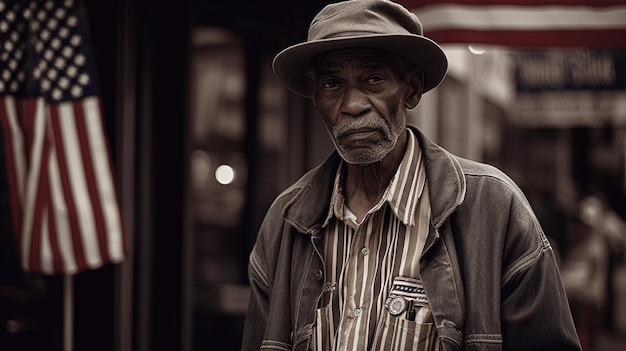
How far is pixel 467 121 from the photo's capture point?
10.6 metres

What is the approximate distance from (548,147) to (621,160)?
273 cm

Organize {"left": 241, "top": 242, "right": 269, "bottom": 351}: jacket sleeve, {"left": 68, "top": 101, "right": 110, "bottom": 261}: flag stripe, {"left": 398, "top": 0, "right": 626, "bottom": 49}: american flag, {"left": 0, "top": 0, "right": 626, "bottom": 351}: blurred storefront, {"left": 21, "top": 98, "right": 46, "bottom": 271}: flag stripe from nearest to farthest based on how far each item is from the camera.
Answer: {"left": 241, "top": 242, "right": 269, "bottom": 351}: jacket sleeve < {"left": 21, "top": 98, "right": 46, "bottom": 271}: flag stripe < {"left": 68, "top": 101, "right": 110, "bottom": 261}: flag stripe < {"left": 0, "top": 0, "right": 626, "bottom": 351}: blurred storefront < {"left": 398, "top": 0, "right": 626, "bottom": 49}: american flag

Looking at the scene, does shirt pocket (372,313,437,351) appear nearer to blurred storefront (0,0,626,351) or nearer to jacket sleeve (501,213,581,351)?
jacket sleeve (501,213,581,351)

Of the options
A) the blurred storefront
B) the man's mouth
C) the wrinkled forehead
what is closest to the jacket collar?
the man's mouth

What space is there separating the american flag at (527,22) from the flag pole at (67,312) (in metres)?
2.44

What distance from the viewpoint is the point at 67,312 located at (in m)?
4.59

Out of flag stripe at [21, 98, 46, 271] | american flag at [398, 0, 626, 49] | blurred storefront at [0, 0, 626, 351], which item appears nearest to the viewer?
flag stripe at [21, 98, 46, 271]

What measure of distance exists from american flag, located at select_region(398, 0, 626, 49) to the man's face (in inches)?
93.6

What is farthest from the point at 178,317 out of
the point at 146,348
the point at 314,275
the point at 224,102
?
the point at 314,275

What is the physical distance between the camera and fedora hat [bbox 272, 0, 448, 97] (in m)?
2.66

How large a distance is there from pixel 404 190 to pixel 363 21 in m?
0.55

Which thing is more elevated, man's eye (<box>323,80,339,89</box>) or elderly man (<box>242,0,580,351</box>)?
man's eye (<box>323,80,339,89</box>)

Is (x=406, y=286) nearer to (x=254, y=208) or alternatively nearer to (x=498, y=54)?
(x=254, y=208)

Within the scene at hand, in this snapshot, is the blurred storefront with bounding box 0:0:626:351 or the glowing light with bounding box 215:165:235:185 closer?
the blurred storefront with bounding box 0:0:626:351
